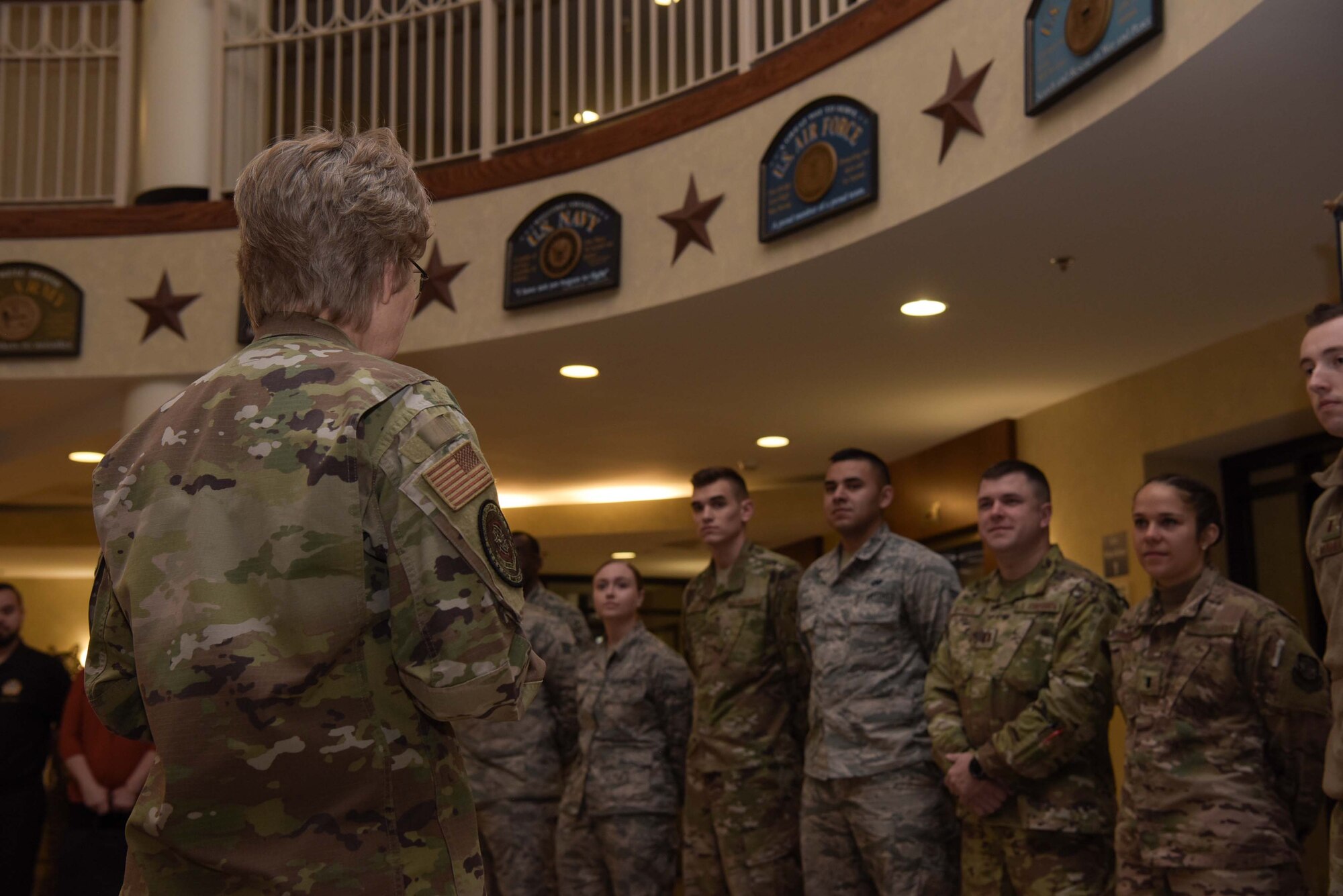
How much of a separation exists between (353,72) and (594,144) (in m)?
1.82

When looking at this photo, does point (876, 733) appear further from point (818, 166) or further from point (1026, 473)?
point (818, 166)

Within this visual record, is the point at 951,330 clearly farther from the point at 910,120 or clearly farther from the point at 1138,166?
the point at 1138,166

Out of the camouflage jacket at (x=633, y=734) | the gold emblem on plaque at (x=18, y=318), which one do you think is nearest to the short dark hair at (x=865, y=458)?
the camouflage jacket at (x=633, y=734)

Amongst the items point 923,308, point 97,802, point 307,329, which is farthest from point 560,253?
point 307,329

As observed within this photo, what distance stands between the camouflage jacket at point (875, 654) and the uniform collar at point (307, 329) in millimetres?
2653

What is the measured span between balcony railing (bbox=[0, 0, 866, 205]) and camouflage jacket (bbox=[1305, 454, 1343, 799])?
3347 mm

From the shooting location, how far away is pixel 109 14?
686 centimetres

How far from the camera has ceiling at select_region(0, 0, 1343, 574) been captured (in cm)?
322

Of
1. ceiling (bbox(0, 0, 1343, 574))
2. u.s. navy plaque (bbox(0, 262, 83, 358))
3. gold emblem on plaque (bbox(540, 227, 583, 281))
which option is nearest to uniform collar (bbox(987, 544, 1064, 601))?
ceiling (bbox(0, 0, 1343, 574))

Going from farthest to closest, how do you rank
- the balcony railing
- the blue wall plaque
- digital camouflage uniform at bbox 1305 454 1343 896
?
the balcony railing, the blue wall plaque, digital camouflage uniform at bbox 1305 454 1343 896

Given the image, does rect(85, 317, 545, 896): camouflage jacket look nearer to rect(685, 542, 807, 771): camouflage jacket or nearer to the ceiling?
the ceiling

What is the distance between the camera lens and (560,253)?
505cm

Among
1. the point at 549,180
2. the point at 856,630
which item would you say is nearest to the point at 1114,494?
the point at 856,630

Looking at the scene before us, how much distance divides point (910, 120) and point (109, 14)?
4.90 m
